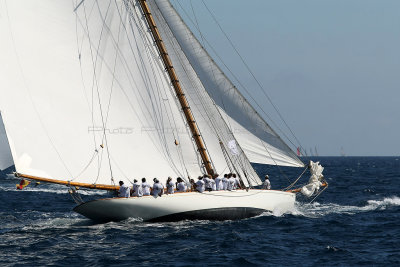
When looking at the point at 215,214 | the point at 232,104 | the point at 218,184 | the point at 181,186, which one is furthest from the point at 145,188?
the point at 232,104

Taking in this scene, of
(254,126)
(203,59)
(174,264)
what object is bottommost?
(174,264)

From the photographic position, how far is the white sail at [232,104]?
119ft

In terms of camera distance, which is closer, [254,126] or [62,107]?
[62,107]

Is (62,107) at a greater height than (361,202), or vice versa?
(62,107)

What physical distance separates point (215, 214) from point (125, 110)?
259 inches

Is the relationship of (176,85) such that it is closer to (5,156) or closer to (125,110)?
(125,110)

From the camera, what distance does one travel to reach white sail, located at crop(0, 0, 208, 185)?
3197 centimetres

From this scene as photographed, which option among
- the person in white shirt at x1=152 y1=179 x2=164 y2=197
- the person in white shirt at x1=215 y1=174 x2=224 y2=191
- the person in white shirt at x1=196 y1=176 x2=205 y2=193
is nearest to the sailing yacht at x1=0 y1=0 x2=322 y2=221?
the person in white shirt at x1=152 y1=179 x2=164 y2=197

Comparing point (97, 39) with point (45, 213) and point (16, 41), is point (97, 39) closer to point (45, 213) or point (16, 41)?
point (16, 41)

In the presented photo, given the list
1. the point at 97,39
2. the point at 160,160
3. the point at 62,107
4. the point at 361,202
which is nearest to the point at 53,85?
the point at 62,107

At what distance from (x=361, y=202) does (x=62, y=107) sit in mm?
21967

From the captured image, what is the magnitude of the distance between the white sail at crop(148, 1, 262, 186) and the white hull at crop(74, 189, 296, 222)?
10.4 feet

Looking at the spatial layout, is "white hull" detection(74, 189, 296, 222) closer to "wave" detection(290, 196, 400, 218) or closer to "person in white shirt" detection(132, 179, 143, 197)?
"person in white shirt" detection(132, 179, 143, 197)

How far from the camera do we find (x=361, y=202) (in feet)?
152
